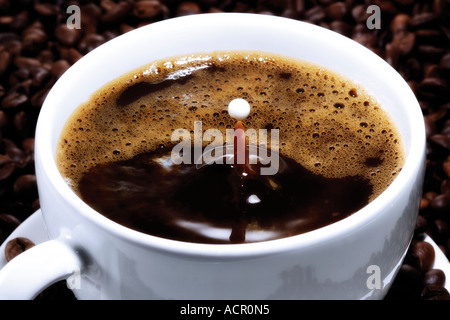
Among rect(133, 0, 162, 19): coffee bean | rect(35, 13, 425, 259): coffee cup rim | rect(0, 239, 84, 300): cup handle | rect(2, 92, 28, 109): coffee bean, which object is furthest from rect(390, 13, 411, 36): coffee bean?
rect(0, 239, 84, 300): cup handle

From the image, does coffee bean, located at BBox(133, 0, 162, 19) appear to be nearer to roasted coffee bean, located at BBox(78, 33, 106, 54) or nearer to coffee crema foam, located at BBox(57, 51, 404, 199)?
roasted coffee bean, located at BBox(78, 33, 106, 54)

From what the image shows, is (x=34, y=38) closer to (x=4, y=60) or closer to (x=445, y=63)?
(x=4, y=60)

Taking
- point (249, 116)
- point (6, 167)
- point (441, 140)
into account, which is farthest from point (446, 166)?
point (6, 167)

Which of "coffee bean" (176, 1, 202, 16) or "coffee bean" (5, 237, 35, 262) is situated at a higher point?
"coffee bean" (176, 1, 202, 16)

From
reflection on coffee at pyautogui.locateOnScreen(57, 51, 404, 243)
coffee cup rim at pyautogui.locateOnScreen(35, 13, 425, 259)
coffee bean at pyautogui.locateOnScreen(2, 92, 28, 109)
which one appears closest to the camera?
coffee cup rim at pyautogui.locateOnScreen(35, 13, 425, 259)

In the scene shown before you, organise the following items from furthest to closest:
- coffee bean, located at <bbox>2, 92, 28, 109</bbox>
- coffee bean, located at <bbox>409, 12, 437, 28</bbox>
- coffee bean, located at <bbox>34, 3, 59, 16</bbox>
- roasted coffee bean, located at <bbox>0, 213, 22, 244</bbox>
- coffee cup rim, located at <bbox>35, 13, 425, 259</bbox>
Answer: coffee bean, located at <bbox>34, 3, 59, 16</bbox>
coffee bean, located at <bbox>409, 12, 437, 28</bbox>
coffee bean, located at <bbox>2, 92, 28, 109</bbox>
roasted coffee bean, located at <bbox>0, 213, 22, 244</bbox>
coffee cup rim, located at <bbox>35, 13, 425, 259</bbox>

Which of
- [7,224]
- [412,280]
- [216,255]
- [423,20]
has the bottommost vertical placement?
[7,224]

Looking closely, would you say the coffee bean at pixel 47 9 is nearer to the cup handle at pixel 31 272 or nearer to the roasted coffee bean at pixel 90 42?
the roasted coffee bean at pixel 90 42

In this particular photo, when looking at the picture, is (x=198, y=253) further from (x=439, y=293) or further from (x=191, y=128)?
(x=439, y=293)
